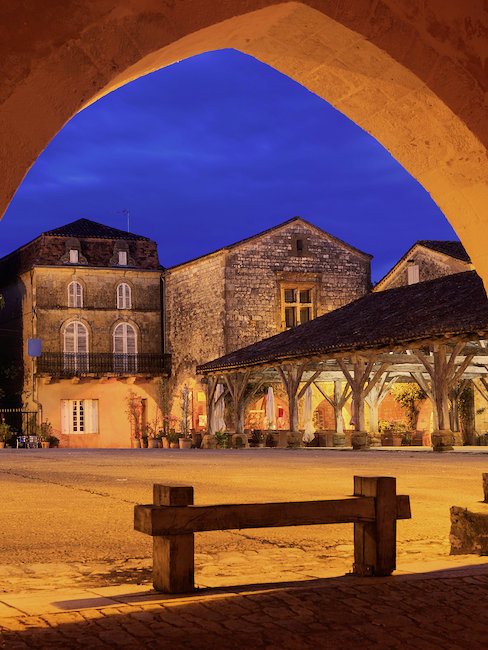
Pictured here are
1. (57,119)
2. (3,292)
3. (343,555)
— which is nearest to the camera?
(57,119)

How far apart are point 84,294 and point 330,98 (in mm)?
29902

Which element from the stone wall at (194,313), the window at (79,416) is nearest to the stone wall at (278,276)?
the stone wall at (194,313)

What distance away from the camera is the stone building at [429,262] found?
2552 centimetres

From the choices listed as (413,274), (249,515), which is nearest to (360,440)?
(413,274)

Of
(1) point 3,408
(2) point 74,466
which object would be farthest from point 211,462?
(1) point 3,408

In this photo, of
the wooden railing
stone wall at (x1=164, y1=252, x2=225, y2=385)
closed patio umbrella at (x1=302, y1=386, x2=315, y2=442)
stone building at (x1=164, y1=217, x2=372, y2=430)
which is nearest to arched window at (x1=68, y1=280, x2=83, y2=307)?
stone wall at (x1=164, y1=252, x2=225, y2=385)

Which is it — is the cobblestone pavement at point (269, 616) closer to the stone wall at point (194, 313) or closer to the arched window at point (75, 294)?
the stone wall at point (194, 313)

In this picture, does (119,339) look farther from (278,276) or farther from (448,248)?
(448,248)

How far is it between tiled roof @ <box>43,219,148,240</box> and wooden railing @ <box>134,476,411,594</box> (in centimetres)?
3008

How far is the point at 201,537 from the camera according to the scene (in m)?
6.72

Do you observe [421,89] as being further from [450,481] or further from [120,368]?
[120,368]

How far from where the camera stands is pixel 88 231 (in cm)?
3475

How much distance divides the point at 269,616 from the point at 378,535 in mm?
1160

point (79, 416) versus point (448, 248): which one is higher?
point (448, 248)
